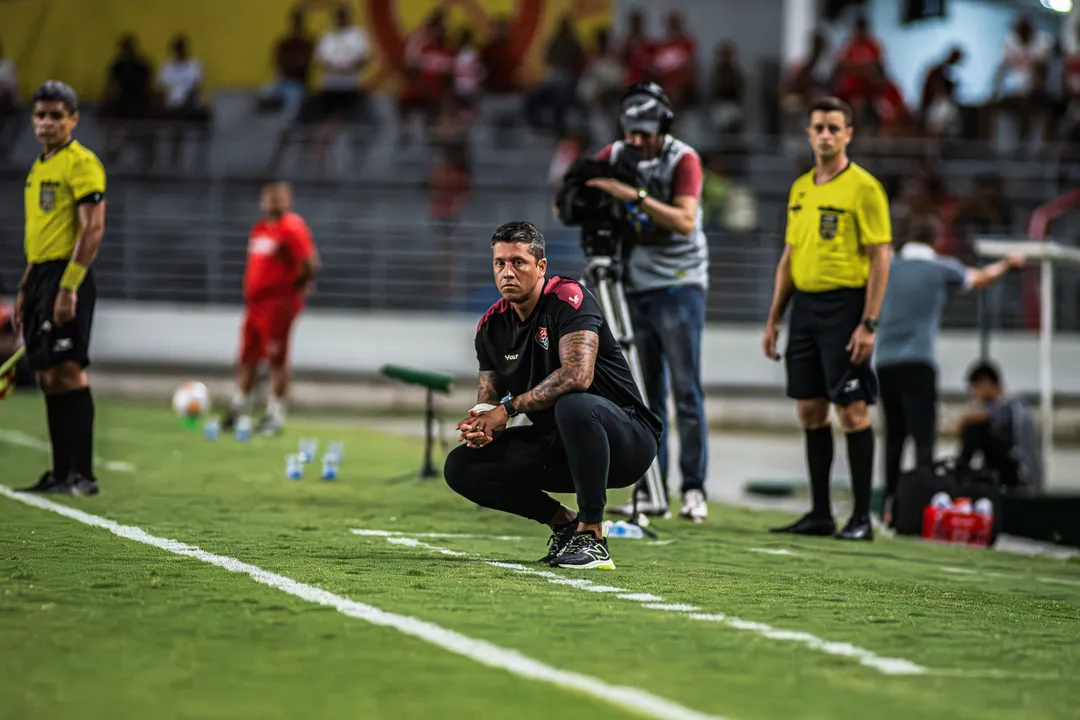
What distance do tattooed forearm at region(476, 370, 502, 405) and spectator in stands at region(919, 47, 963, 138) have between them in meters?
16.0

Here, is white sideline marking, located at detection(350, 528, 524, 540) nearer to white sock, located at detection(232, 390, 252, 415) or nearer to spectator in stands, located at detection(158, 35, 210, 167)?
white sock, located at detection(232, 390, 252, 415)

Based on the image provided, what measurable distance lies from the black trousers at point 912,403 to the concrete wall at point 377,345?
944 centimetres

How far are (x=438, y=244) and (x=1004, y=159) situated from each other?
745 centimetres

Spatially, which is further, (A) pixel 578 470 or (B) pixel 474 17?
(B) pixel 474 17

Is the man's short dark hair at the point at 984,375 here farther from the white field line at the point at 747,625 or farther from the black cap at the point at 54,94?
the black cap at the point at 54,94

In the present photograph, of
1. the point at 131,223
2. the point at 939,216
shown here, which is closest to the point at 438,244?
the point at 131,223

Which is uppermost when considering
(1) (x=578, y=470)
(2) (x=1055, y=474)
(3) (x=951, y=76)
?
(3) (x=951, y=76)

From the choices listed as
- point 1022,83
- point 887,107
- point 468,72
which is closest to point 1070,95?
point 1022,83

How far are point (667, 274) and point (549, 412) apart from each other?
7.89 ft

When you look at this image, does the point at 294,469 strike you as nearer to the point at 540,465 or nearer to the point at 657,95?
the point at 657,95

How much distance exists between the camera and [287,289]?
46.6ft

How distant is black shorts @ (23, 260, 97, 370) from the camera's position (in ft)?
27.5

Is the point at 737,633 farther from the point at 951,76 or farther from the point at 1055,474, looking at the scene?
the point at 951,76

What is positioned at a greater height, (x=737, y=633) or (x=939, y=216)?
(x=939, y=216)
